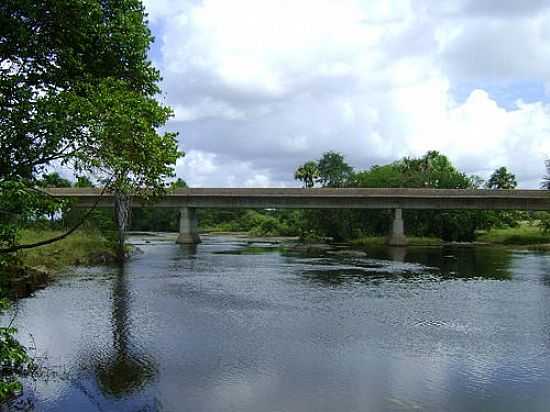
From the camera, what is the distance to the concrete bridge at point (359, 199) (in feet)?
281

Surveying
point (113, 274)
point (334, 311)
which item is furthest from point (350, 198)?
point (334, 311)

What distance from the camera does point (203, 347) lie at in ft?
69.9

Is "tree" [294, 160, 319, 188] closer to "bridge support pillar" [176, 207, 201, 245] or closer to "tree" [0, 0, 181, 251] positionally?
"bridge support pillar" [176, 207, 201, 245]

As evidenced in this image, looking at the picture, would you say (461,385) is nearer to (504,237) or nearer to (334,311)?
(334,311)

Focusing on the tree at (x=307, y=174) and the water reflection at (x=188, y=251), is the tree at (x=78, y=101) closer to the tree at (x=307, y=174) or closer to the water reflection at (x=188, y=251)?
the water reflection at (x=188, y=251)

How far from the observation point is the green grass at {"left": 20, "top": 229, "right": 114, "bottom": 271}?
46312 mm

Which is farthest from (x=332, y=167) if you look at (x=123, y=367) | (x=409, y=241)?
(x=123, y=367)

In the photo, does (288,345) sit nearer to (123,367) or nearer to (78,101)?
(123,367)

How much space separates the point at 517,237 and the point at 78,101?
97.4m

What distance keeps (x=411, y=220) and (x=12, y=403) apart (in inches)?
3747

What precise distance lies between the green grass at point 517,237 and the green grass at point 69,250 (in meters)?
68.4

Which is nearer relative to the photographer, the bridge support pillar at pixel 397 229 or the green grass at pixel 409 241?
the bridge support pillar at pixel 397 229

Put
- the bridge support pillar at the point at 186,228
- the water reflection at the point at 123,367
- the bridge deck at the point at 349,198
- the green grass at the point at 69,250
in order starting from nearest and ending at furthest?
the water reflection at the point at 123,367 < the green grass at the point at 69,250 < the bridge deck at the point at 349,198 < the bridge support pillar at the point at 186,228

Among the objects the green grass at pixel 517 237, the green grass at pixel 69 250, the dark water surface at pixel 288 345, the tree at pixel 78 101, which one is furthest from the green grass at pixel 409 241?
the tree at pixel 78 101
